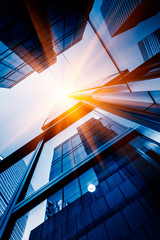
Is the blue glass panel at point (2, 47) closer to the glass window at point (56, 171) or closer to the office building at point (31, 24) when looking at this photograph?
the office building at point (31, 24)

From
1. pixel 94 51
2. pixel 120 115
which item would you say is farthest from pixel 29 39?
pixel 120 115

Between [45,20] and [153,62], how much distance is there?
7771 millimetres

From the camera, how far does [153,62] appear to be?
1.80 meters

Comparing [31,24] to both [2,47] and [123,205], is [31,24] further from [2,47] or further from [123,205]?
[123,205]

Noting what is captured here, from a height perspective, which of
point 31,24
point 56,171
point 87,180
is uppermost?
point 31,24

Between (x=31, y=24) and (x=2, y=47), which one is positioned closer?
(x=31, y=24)

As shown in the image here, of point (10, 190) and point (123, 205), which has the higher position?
point (123, 205)

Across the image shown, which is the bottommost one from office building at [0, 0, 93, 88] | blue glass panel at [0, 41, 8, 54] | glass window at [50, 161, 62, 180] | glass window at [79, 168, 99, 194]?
glass window at [50, 161, 62, 180]

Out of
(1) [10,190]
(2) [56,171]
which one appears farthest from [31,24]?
(1) [10,190]

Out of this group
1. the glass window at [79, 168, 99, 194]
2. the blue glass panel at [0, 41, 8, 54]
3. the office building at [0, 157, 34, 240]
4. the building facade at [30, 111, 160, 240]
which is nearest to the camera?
the building facade at [30, 111, 160, 240]

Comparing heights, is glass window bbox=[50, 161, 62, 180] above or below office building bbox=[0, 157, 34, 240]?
above

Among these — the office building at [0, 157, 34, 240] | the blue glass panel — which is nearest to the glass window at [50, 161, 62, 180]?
the blue glass panel

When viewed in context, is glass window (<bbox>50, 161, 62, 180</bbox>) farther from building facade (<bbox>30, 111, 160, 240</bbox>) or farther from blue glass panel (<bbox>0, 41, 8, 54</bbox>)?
blue glass panel (<bbox>0, 41, 8, 54</bbox>)

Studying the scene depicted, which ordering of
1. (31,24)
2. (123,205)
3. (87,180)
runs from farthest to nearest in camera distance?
1. (31,24)
2. (87,180)
3. (123,205)
